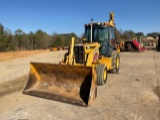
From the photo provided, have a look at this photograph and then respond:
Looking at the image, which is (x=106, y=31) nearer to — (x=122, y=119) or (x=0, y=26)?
(x=122, y=119)

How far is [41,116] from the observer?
5.02 metres

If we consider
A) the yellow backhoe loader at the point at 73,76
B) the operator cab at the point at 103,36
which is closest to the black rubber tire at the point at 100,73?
the yellow backhoe loader at the point at 73,76

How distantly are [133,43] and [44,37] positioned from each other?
1431 inches

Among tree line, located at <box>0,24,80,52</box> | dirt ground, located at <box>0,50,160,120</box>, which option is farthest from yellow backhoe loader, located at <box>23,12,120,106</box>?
tree line, located at <box>0,24,80,52</box>

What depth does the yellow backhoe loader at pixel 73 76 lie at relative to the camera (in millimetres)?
5891

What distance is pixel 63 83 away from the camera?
6.62 meters

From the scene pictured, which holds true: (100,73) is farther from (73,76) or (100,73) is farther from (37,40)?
(37,40)

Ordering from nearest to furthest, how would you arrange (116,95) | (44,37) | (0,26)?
1. (116,95)
2. (0,26)
3. (44,37)

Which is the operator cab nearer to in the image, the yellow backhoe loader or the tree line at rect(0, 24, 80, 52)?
the yellow backhoe loader

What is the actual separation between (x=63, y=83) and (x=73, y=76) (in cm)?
43

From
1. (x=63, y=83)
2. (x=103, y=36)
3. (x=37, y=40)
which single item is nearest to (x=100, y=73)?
(x=63, y=83)

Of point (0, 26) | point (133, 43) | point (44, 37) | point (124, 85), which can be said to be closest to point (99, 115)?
point (124, 85)

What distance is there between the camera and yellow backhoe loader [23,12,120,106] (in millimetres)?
5891

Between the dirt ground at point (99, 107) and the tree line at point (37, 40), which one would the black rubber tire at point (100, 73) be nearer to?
the dirt ground at point (99, 107)
